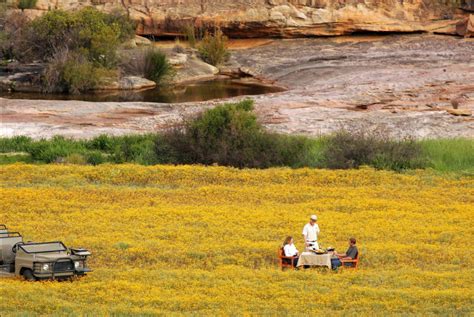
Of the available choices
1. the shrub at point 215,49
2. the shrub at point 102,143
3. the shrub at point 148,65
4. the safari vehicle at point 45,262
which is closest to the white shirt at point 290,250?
the safari vehicle at point 45,262

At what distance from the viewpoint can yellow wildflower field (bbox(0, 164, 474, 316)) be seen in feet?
54.5

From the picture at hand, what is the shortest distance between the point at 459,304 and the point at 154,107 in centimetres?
2629

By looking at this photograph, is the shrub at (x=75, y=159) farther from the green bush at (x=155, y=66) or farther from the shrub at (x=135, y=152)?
the green bush at (x=155, y=66)

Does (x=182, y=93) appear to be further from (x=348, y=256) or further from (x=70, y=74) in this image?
(x=348, y=256)

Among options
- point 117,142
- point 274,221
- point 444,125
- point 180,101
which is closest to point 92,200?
point 274,221

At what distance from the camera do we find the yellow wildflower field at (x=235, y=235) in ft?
54.5

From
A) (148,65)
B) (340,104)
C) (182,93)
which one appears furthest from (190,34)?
(340,104)

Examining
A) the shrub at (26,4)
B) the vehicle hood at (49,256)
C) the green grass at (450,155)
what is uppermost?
the shrub at (26,4)

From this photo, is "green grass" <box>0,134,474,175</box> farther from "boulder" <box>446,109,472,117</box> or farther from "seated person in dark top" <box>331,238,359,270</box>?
"seated person in dark top" <box>331,238,359,270</box>

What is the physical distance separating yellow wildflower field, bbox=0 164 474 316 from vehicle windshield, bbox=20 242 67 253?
0.73 metres

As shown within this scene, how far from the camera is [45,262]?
1769 centimetres

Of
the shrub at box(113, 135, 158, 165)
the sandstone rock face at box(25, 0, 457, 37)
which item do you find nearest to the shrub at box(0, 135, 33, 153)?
the shrub at box(113, 135, 158, 165)

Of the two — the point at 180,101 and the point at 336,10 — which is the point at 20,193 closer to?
the point at 180,101

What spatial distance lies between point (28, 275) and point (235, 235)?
5.11 meters
